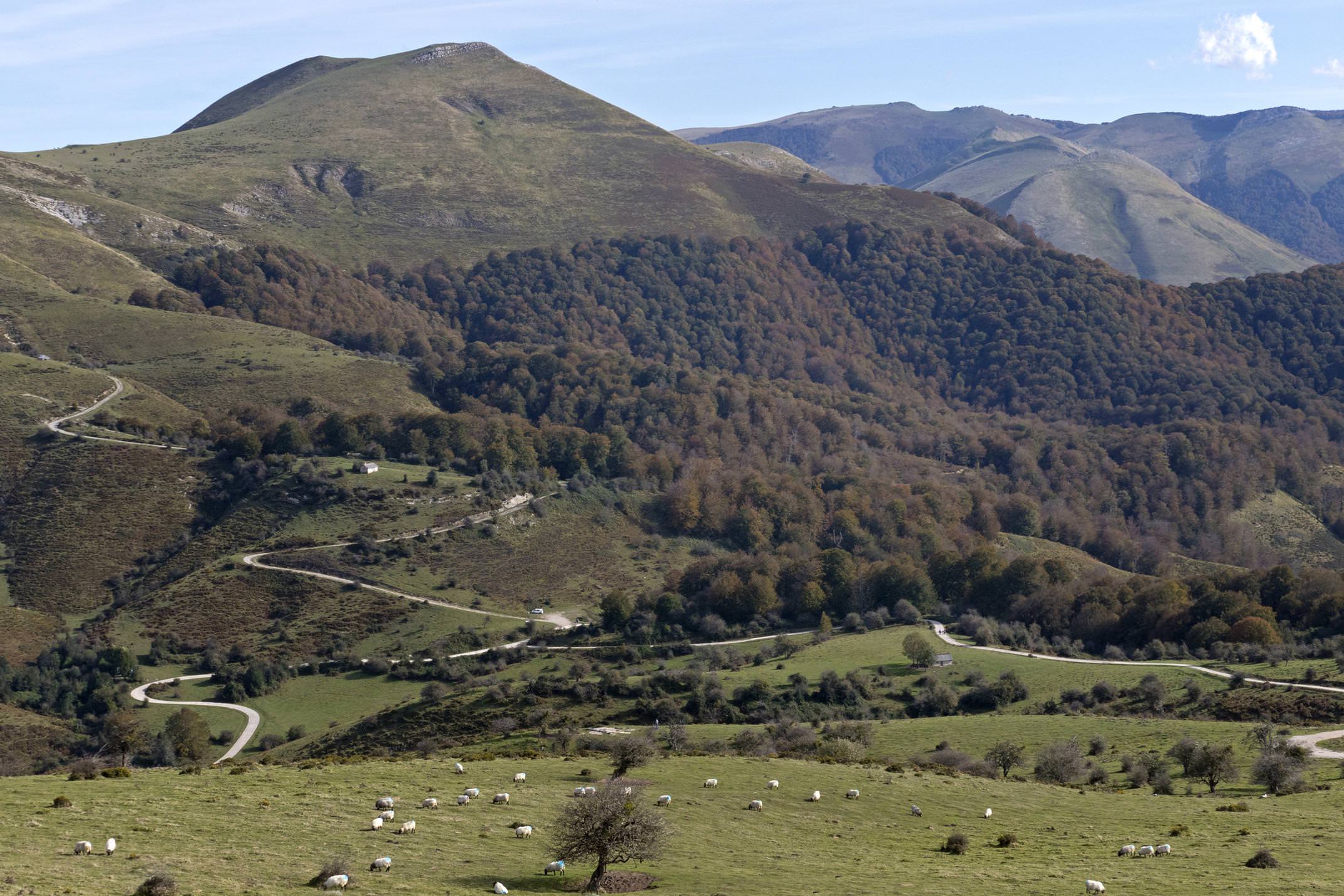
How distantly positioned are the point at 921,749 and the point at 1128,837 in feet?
83.5

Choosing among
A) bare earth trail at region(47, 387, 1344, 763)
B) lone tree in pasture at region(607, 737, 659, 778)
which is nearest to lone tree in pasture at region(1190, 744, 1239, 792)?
bare earth trail at region(47, 387, 1344, 763)

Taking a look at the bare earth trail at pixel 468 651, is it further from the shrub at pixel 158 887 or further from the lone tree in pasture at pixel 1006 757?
the shrub at pixel 158 887

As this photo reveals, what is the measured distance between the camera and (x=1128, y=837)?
41406 millimetres

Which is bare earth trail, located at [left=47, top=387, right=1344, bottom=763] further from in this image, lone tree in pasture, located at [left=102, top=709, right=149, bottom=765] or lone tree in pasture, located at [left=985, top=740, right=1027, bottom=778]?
lone tree in pasture, located at [left=985, top=740, right=1027, bottom=778]

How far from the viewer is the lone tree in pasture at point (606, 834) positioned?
33531 mm

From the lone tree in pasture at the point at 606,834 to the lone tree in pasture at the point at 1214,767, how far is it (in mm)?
30185

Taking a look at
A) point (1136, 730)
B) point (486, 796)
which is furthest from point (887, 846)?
point (1136, 730)

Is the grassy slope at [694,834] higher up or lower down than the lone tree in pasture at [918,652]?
higher up

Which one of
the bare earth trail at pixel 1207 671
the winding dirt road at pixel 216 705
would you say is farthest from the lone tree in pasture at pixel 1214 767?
the winding dirt road at pixel 216 705

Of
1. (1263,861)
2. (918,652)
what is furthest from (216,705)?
(1263,861)

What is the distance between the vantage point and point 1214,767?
54594 mm

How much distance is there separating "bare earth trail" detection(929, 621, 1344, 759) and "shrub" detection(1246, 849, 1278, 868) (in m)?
24.7

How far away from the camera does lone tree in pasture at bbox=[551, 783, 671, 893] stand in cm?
3353

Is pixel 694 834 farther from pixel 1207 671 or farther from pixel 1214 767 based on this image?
pixel 1207 671
